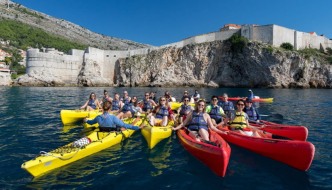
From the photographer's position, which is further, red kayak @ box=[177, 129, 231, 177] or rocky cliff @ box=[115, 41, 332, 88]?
rocky cliff @ box=[115, 41, 332, 88]

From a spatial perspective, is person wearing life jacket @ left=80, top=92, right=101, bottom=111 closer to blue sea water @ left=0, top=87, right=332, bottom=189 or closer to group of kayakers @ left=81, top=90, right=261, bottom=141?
group of kayakers @ left=81, top=90, right=261, bottom=141

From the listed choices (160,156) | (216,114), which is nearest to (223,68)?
(216,114)

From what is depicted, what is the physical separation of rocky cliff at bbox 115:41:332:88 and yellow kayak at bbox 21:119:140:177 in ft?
169

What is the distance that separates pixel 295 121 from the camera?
47.3 ft

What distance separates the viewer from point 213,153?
655cm

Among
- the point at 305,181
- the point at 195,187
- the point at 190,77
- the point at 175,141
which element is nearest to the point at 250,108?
the point at 175,141

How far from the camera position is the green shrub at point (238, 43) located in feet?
191

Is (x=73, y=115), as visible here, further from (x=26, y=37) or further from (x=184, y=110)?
(x=26, y=37)

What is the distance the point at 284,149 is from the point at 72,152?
241 inches

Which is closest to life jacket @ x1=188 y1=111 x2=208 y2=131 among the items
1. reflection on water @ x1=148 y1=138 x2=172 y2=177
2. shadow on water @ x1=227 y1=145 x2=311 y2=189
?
reflection on water @ x1=148 y1=138 x2=172 y2=177

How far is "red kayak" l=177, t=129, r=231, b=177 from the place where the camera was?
629 centimetres

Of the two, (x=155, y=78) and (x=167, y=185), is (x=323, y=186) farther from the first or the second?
(x=155, y=78)

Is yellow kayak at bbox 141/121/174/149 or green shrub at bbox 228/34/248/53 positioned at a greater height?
green shrub at bbox 228/34/248/53

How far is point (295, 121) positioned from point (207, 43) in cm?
5199
